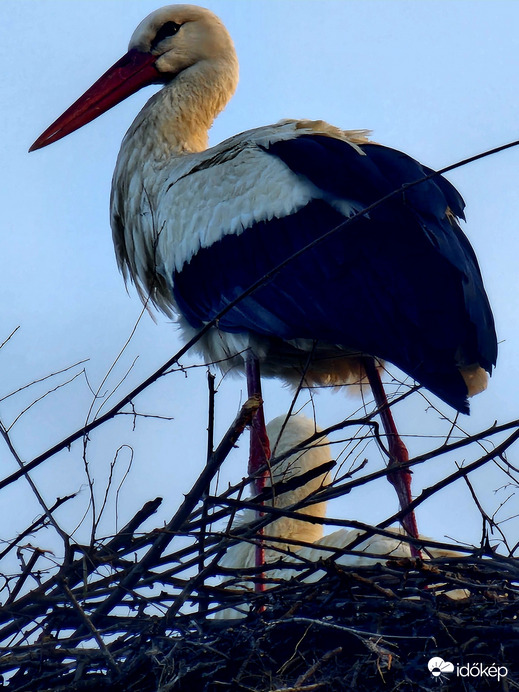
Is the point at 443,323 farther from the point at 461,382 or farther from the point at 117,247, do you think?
the point at 117,247

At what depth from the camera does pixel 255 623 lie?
3451 mm

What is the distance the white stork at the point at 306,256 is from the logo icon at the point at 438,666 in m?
1.16

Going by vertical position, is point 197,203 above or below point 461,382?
above

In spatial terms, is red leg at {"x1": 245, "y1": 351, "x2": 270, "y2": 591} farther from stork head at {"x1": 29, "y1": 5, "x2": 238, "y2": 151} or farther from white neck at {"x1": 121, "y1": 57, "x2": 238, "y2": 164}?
stork head at {"x1": 29, "y1": 5, "x2": 238, "y2": 151}

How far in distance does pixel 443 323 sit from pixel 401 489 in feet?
2.81

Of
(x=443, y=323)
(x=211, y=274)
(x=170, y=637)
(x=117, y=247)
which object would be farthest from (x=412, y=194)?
(x=170, y=637)

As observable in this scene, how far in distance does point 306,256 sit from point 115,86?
6.38 feet

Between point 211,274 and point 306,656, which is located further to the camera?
point 211,274

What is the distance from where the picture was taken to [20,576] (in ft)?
11.6

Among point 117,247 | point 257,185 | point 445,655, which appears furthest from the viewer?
point 117,247

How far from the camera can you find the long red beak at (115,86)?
6059 millimetres

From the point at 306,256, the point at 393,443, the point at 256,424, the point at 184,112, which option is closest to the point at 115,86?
the point at 184,112

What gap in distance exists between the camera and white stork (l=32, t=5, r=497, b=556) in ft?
14.6

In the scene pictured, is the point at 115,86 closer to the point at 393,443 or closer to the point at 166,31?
the point at 166,31
